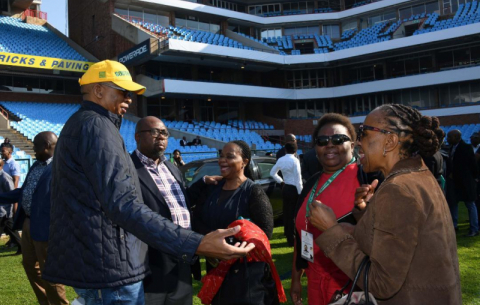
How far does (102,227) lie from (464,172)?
23.2ft

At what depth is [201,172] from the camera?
24.5ft

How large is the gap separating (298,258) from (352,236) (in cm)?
118

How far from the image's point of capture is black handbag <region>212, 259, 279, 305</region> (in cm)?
272

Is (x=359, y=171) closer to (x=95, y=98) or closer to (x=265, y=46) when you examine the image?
(x=95, y=98)

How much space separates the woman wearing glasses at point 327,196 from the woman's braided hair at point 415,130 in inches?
33.4

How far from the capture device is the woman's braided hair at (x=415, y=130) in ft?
6.01

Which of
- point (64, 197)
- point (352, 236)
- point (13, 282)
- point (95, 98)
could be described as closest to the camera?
point (352, 236)

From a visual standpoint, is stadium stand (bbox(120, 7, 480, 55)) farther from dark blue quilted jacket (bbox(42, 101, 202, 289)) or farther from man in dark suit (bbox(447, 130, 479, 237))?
dark blue quilted jacket (bbox(42, 101, 202, 289))

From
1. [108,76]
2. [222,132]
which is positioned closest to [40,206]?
[108,76]

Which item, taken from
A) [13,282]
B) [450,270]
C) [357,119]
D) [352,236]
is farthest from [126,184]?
[357,119]

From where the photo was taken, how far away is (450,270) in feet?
5.44

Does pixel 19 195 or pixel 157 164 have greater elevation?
pixel 157 164

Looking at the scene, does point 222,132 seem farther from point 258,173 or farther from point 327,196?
point 327,196

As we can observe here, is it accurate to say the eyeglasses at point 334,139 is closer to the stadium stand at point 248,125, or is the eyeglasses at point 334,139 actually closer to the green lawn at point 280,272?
the green lawn at point 280,272
